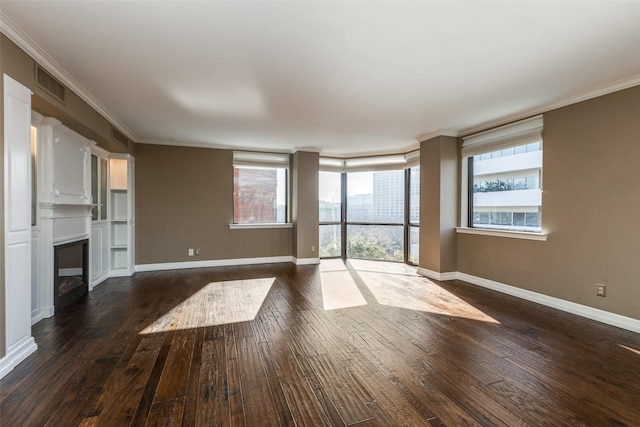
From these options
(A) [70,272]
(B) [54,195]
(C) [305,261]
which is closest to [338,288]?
(C) [305,261]

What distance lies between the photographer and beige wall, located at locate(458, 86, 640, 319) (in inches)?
121

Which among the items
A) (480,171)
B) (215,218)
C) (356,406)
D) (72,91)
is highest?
(72,91)

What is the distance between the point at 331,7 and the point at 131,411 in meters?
2.81

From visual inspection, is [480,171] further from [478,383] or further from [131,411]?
[131,411]

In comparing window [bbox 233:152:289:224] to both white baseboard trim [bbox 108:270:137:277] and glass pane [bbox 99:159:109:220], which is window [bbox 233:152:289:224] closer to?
white baseboard trim [bbox 108:270:137:277]

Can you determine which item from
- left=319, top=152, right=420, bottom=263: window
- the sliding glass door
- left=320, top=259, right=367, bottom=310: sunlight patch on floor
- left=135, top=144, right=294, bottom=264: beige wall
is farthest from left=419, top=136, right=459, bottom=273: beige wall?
left=135, top=144, right=294, bottom=264: beige wall

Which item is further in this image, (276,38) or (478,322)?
(478,322)

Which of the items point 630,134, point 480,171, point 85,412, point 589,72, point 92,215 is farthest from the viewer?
point 480,171

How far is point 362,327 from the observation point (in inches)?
122

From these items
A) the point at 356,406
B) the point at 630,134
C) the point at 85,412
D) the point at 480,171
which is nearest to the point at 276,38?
the point at 356,406

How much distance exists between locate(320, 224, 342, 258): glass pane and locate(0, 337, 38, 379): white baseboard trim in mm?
5202

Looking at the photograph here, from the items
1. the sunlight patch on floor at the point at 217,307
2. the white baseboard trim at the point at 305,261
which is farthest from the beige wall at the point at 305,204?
the sunlight patch on floor at the point at 217,307

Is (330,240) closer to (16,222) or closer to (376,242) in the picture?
(376,242)

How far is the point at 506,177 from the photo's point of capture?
4445 mm
